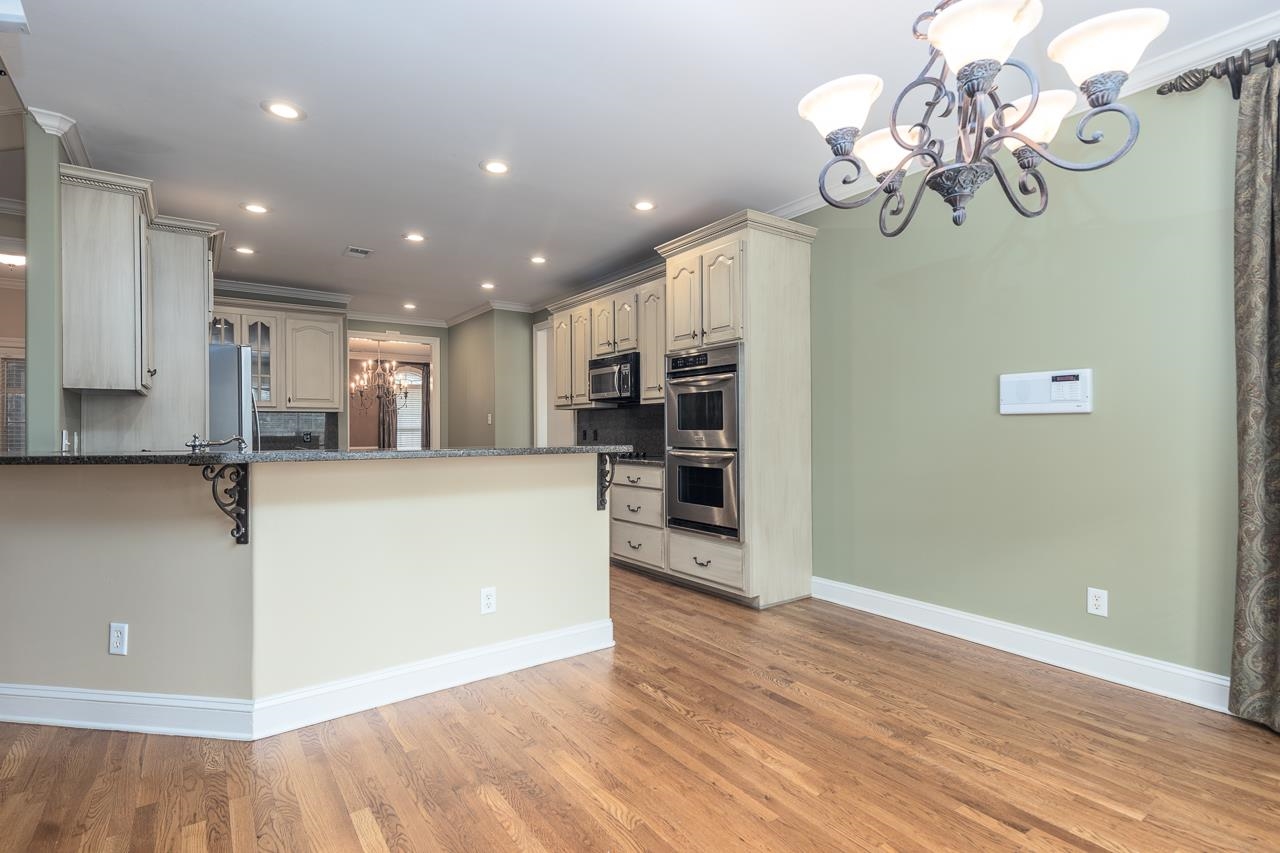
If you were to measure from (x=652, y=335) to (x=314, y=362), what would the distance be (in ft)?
11.8

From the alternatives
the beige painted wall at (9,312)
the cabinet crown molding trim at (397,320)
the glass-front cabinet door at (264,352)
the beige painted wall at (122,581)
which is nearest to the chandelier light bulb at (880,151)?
the beige painted wall at (122,581)

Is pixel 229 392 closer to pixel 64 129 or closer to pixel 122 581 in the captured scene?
pixel 64 129

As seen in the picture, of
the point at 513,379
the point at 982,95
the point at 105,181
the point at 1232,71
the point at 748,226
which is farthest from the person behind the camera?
the point at 513,379

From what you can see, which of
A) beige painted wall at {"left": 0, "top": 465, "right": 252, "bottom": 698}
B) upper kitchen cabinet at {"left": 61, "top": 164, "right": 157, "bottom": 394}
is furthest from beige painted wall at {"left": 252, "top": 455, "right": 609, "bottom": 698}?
upper kitchen cabinet at {"left": 61, "top": 164, "right": 157, "bottom": 394}

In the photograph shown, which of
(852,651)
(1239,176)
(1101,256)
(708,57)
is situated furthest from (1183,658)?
→ (708,57)

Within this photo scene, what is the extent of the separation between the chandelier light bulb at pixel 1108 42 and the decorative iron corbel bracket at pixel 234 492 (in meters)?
2.70

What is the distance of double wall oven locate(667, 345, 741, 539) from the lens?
12.8ft

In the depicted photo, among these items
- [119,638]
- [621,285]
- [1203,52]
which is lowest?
[119,638]

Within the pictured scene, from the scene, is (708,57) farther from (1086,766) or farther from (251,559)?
(1086,766)

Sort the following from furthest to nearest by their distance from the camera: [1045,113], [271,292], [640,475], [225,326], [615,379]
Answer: [271,292], [225,326], [615,379], [640,475], [1045,113]

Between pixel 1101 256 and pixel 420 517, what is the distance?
314 cm

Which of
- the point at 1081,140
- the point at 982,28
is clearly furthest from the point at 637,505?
the point at 982,28

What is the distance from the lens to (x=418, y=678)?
2621mm

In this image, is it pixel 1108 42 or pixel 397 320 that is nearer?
pixel 1108 42
